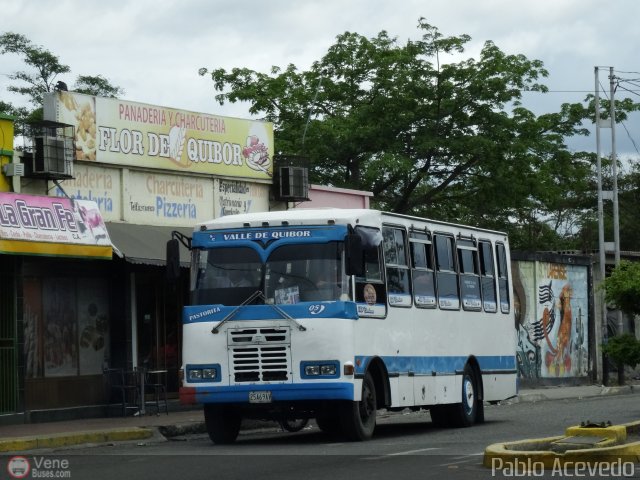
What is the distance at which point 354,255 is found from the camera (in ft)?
57.8

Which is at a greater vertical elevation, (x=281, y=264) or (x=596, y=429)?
(x=281, y=264)

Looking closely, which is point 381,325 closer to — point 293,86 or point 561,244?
point 293,86

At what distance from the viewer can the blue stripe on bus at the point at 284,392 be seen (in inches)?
683

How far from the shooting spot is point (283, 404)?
17750 millimetres

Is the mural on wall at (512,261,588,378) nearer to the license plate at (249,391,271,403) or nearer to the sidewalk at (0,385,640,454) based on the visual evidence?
the sidewalk at (0,385,640,454)

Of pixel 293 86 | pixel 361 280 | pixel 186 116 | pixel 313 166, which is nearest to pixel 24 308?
pixel 186 116

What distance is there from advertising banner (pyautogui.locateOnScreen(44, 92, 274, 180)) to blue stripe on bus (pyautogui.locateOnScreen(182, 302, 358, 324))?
23.6 feet

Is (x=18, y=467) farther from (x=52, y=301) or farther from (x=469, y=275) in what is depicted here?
(x=469, y=275)

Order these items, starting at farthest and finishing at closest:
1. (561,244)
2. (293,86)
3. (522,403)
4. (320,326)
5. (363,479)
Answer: (561,244), (293,86), (522,403), (320,326), (363,479)

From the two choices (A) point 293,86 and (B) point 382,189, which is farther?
(A) point 293,86

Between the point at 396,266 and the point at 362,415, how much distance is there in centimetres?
248

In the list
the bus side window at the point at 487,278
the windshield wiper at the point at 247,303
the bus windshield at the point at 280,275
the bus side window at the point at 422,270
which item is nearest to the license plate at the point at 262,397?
the windshield wiper at the point at 247,303

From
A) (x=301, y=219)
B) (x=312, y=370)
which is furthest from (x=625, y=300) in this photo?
(x=312, y=370)

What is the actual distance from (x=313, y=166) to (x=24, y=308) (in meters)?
22.3
